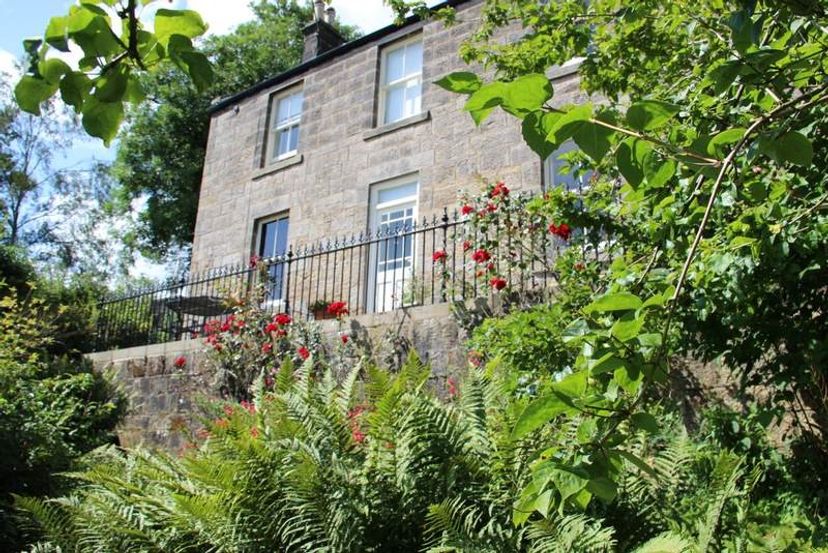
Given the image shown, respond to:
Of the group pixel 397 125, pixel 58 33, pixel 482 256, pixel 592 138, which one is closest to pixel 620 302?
pixel 592 138

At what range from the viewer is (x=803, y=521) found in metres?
3.65

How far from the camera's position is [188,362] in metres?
9.02

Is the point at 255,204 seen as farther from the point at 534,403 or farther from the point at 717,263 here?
the point at 534,403

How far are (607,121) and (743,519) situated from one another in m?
2.57

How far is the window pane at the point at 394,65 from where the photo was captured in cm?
1266

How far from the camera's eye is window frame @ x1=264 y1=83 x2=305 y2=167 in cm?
1387

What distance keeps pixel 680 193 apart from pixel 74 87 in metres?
2.36

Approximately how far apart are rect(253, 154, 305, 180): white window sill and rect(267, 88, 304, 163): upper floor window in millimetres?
319

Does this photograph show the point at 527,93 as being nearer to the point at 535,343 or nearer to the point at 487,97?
the point at 487,97

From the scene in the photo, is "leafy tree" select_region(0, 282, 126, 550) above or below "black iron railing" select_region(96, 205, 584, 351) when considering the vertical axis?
below

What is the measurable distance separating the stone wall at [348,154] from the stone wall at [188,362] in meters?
3.44

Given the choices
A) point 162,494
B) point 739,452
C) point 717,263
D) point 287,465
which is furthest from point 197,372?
point 717,263

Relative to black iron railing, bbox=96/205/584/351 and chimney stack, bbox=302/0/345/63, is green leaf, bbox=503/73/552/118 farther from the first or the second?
chimney stack, bbox=302/0/345/63

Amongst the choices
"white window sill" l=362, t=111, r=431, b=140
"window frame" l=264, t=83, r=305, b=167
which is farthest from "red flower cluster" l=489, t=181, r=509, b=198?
"window frame" l=264, t=83, r=305, b=167
